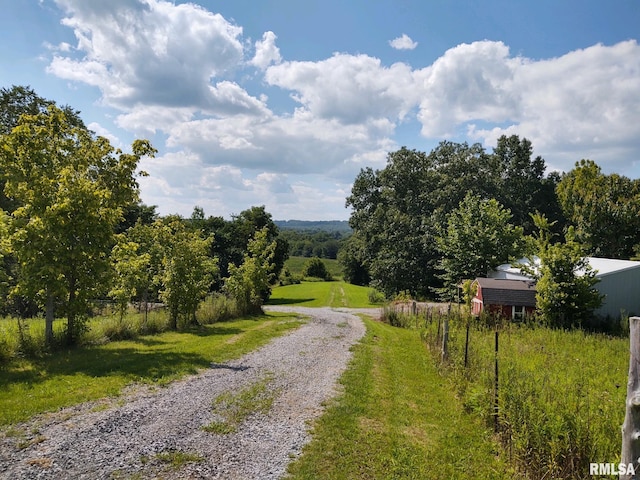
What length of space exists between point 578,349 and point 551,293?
268 inches

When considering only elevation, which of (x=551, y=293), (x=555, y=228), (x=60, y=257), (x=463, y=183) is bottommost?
(x=551, y=293)

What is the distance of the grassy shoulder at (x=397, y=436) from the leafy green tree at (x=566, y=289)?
12.9 m

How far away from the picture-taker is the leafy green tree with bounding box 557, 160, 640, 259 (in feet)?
124

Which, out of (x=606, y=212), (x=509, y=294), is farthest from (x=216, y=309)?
(x=606, y=212)

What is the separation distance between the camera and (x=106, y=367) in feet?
33.9

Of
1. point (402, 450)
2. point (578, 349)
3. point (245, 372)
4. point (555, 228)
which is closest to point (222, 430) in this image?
point (402, 450)

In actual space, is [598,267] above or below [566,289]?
above

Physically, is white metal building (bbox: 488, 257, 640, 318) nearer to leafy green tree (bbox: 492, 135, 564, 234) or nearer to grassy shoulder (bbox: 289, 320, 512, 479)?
grassy shoulder (bbox: 289, 320, 512, 479)

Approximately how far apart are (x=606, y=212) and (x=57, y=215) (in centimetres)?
4342

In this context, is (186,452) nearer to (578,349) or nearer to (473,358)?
(473,358)

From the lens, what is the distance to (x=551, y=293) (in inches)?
829

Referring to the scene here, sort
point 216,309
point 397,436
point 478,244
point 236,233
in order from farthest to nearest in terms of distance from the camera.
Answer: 1. point 236,233
2. point 478,244
3. point 216,309
4. point 397,436

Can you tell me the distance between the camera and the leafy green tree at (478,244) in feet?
107

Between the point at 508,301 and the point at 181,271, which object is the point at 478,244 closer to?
the point at 508,301
